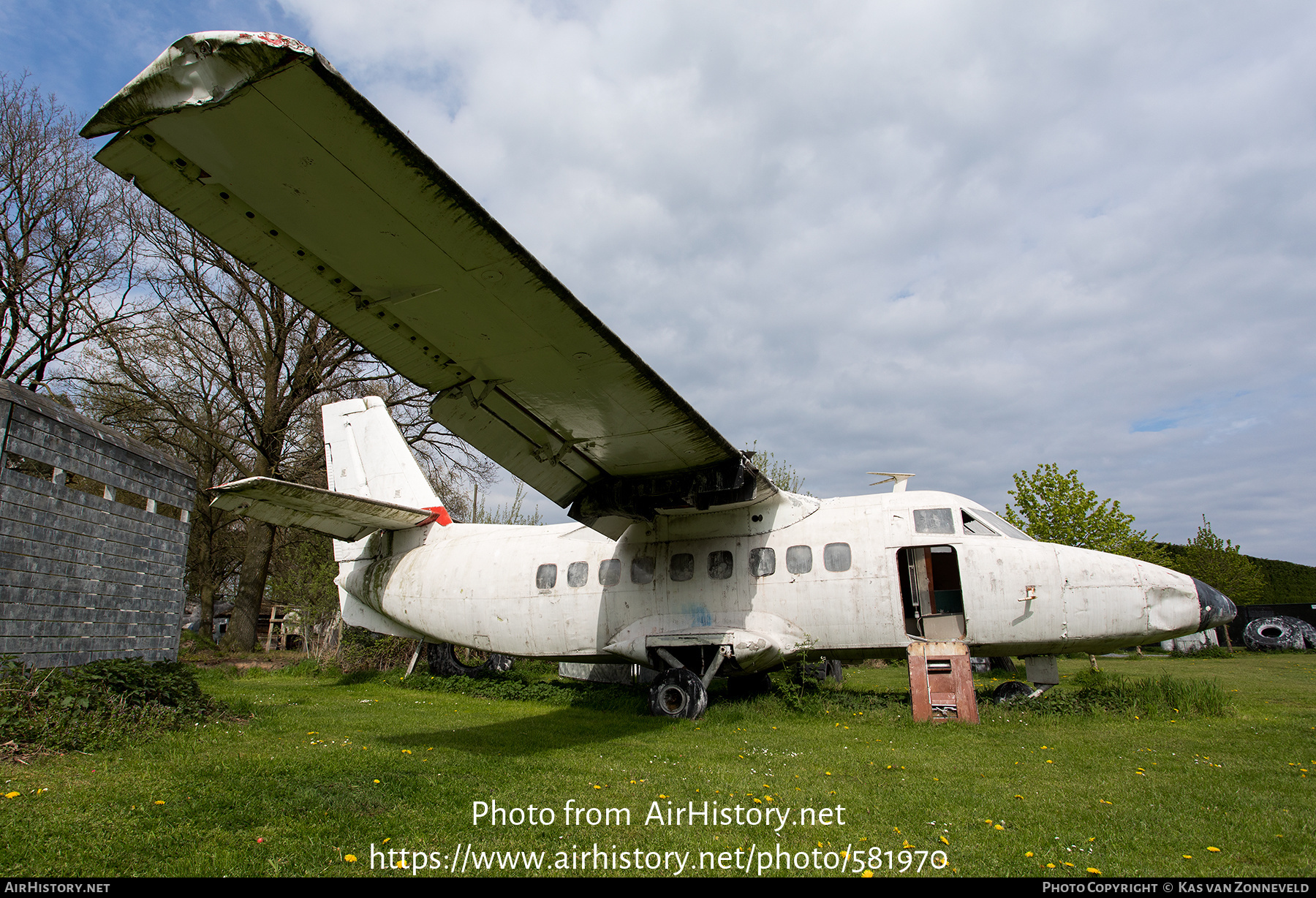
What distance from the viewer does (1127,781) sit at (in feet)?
18.3

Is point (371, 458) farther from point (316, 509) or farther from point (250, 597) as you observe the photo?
point (250, 597)

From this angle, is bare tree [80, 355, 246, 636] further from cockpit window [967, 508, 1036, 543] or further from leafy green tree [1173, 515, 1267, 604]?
leafy green tree [1173, 515, 1267, 604]

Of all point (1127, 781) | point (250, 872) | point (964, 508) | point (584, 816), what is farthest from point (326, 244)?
point (964, 508)

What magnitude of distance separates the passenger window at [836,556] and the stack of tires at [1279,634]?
111 feet

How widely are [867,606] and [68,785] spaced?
28.5 ft

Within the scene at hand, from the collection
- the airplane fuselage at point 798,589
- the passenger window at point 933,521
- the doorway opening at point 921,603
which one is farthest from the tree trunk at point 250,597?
the passenger window at point 933,521

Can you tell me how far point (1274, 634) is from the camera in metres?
31.6

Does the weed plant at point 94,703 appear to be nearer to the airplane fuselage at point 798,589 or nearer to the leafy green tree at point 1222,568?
the airplane fuselage at point 798,589

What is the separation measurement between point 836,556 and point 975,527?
2.05m

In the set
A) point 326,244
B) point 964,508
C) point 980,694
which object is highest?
point 326,244

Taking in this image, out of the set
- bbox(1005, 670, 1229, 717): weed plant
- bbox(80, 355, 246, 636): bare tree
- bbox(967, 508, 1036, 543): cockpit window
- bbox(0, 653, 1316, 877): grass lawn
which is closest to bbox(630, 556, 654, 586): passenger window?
bbox(0, 653, 1316, 877): grass lawn

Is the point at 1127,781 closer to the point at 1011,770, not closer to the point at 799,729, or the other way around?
the point at 1011,770

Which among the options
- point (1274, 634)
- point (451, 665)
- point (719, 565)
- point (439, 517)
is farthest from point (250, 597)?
point (1274, 634)

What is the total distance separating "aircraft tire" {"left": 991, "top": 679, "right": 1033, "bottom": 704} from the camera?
9.89 m
